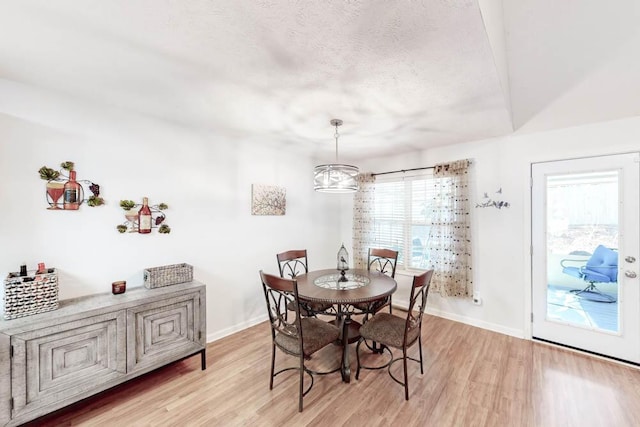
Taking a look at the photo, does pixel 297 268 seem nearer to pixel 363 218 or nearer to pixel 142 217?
pixel 363 218

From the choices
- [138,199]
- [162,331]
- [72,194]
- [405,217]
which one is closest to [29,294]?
[72,194]

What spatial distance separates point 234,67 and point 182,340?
2320 millimetres

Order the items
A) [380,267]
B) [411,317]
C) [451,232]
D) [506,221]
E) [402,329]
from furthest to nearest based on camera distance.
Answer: [380,267] → [451,232] → [506,221] → [402,329] → [411,317]

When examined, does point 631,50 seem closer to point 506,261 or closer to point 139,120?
point 506,261

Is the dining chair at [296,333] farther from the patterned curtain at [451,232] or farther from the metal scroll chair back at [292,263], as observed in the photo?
the patterned curtain at [451,232]

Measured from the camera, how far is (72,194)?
84.0 inches

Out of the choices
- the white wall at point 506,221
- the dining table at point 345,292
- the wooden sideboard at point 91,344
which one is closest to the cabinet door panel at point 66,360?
the wooden sideboard at point 91,344

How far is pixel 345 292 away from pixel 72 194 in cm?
243

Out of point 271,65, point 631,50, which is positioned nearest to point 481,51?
point 271,65

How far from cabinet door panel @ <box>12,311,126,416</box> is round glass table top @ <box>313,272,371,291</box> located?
1.70 m

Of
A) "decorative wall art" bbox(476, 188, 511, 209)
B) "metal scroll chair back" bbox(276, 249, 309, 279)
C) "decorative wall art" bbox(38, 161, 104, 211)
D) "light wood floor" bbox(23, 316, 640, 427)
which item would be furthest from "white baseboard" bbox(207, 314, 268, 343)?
"decorative wall art" bbox(476, 188, 511, 209)

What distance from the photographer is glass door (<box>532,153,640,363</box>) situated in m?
2.56

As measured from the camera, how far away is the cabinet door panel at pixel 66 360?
163 centimetres

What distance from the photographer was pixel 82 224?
7.27 feet
